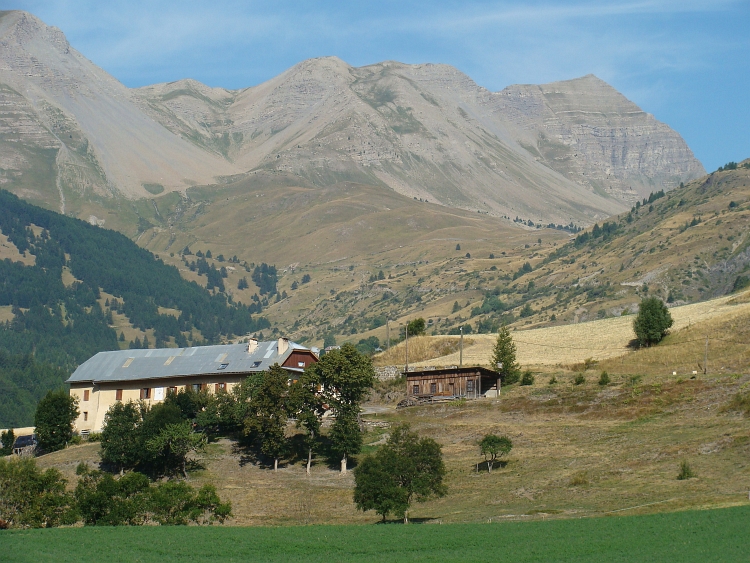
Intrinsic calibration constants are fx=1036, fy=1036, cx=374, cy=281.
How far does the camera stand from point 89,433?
110 meters

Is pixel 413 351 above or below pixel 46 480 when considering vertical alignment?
above

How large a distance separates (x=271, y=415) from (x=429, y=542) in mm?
40920

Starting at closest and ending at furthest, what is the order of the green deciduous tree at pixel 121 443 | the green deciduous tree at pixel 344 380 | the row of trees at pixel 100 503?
the row of trees at pixel 100 503 < the green deciduous tree at pixel 121 443 < the green deciduous tree at pixel 344 380

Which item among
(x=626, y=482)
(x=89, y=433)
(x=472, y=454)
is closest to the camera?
(x=626, y=482)

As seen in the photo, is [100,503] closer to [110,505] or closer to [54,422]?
[110,505]

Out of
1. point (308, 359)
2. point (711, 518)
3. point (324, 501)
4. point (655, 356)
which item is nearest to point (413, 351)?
point (308, 359)

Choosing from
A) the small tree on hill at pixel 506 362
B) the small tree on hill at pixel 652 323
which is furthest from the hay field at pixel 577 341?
the small tree on hill at pixel 506 362

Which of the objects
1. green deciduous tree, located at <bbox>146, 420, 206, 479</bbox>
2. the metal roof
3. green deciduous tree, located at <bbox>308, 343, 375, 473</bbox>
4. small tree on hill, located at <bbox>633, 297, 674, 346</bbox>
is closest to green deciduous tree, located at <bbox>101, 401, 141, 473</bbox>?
green deciduous tree, located at <bbox>146, 420, 206, 479</bbox>

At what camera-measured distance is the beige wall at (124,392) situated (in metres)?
112

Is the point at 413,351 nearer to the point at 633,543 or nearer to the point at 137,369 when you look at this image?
the point at 137,369

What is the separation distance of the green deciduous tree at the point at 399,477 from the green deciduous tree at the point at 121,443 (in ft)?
92.7

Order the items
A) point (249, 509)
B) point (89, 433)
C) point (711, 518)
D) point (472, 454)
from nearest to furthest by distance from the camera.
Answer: point (711, 518), point (249, 509), point (472, 454), point (89, 433)

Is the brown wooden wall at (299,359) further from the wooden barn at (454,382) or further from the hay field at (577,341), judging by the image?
the hay field at (577,341)

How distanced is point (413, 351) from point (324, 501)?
6598 cm
